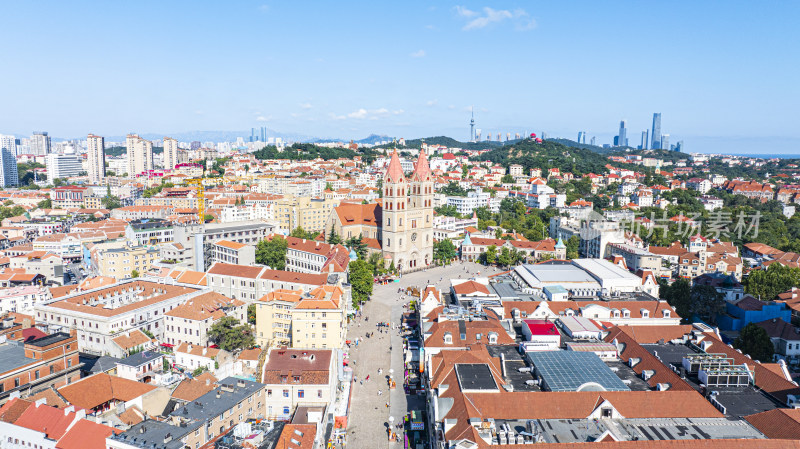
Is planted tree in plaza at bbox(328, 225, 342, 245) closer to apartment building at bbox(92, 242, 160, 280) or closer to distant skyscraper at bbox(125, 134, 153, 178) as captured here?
apartment building at bbox(92, 242, 160, 280)

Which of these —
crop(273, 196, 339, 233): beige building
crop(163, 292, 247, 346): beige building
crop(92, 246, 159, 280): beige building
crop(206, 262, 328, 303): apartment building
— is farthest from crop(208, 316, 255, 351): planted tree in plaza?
crop(273, 196, 339, 233): beige building

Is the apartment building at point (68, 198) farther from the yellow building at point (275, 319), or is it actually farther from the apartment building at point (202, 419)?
the apartment building at point (202, 419)

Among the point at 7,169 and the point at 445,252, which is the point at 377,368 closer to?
the point at 445,252

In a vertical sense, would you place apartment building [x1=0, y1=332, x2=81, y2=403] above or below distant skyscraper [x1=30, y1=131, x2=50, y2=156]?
below

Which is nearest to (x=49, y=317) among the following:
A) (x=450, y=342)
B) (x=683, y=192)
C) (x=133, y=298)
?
(x=133, y=298)

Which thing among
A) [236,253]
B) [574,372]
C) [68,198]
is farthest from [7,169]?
[574,372]

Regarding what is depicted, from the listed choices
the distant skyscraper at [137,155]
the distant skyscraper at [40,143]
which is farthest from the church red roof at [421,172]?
the distant skyscraper at [40,143]
